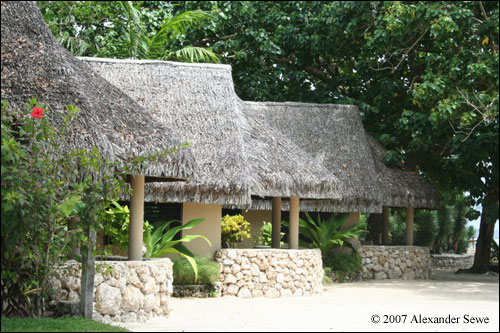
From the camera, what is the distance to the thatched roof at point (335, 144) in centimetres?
1623

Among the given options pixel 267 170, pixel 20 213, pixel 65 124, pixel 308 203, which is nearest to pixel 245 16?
pixel 308 203

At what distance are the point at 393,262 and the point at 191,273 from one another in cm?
647

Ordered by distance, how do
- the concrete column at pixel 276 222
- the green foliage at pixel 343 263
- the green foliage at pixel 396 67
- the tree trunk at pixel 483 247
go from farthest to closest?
the tree trunk at pixel 483 247, the green foliage at pixel 343 263, the green foliage at pixel 396 67, the concrete column at pixel 276 222

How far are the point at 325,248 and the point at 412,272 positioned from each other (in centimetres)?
259

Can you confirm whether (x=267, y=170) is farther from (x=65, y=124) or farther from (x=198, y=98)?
(x=65, y=124)

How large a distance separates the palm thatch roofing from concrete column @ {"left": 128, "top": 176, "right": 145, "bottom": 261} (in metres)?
2.57

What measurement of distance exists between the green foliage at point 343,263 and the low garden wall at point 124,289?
23.6 ft

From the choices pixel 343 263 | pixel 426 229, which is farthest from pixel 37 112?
pixel 426 229

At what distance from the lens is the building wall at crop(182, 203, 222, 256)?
13242mm

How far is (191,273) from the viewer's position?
40.6ft

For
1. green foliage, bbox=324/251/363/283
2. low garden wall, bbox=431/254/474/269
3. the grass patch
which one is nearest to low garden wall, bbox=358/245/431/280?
green foliage, bbox=324/251/363/283

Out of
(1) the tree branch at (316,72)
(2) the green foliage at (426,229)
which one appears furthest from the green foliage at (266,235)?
(2) the green foliage at (426,229)

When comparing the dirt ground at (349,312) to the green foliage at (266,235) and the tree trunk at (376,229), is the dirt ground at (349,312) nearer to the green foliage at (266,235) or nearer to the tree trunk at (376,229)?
the green foliage at (266,235)

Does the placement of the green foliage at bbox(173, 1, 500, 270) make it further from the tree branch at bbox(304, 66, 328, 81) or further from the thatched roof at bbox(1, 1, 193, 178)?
the thatched roof at bbox(1, 1, 193, 178)
